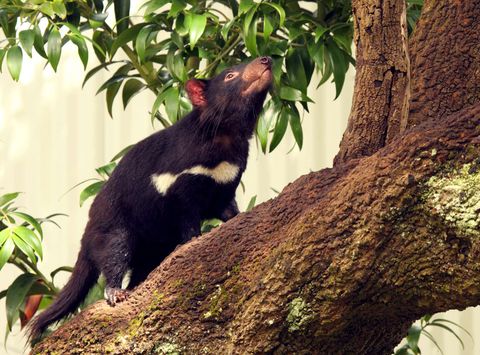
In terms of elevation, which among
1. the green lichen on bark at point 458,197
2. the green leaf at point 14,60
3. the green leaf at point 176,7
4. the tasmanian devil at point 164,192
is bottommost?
the green lichen on bark at point 458,197

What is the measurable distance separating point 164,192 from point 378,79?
2.88 ft

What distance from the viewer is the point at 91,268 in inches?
113

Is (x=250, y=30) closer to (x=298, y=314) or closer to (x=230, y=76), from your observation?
(x=230, y=76)

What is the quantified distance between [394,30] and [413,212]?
2.05ft

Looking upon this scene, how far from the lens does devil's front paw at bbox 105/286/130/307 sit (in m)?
2.41

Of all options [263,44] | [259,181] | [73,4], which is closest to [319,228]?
[263,44]

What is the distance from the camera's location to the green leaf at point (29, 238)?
2938mm

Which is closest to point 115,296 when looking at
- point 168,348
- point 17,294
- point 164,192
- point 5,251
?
point 168,348

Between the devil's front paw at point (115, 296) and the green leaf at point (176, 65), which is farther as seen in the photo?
the green leaf at point (176, 65)

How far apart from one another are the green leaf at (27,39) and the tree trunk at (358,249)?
1024 mm

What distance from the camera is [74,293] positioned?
2844mm

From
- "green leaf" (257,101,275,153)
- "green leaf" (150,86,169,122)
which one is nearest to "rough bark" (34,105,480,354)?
"green leaf" (257,101,275,153)

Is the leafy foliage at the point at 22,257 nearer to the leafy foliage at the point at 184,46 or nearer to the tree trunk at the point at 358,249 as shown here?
the leafy foliage at the point at 184,46

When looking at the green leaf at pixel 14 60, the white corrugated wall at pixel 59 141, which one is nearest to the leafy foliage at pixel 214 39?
the green leaf at pixel 14 60
